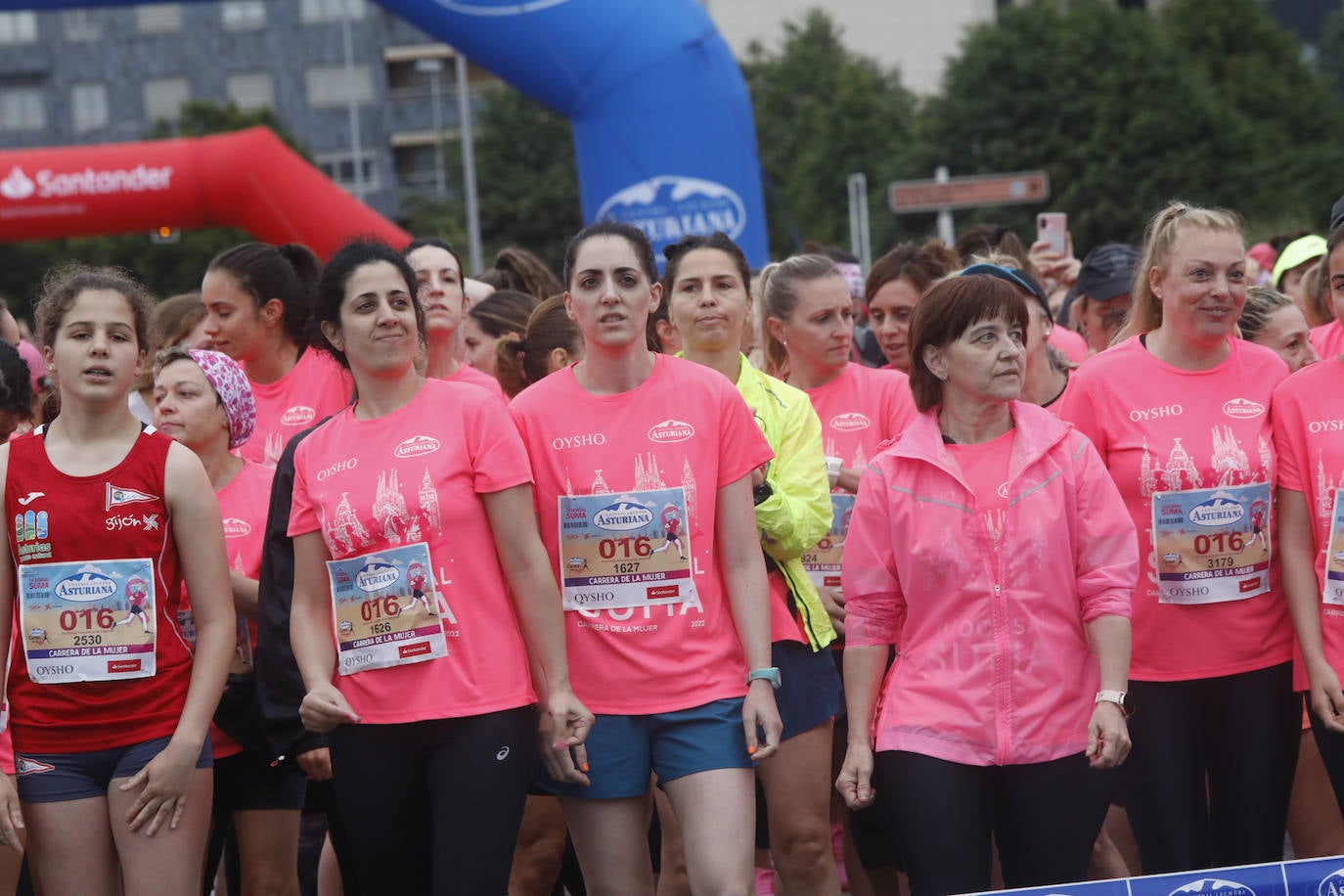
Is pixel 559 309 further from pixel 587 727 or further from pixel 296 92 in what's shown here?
pixel 296 92

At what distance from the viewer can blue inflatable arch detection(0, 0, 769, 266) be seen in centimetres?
1080

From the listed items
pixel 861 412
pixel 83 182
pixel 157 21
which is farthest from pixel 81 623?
pixel 157 21

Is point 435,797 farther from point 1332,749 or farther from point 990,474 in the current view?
point 1332,749

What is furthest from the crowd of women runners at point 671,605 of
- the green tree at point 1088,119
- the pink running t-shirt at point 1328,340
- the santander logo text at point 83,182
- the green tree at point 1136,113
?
the green tree at point 1088,119

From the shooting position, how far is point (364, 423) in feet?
13.2

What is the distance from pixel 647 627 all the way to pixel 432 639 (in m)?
0.51

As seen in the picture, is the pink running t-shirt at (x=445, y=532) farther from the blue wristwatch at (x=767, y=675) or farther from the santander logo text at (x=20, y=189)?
the santander logo text at (x=20, y=189)

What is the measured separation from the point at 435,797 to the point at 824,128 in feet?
149

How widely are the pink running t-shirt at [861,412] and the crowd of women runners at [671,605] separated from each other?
25.4 inches

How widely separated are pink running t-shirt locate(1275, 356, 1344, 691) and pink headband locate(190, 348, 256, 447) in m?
2.90

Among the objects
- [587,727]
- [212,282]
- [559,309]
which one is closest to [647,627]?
[587,727]

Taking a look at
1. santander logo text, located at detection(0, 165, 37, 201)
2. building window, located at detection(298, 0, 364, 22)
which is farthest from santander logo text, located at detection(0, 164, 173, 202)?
building window, located at detection(298, 0, 364, 22)

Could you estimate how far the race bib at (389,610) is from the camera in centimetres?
383

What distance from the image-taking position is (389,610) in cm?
385
